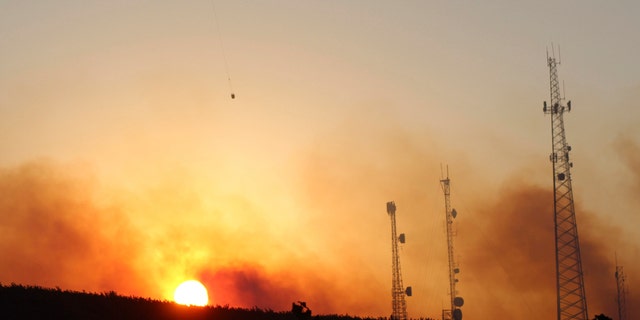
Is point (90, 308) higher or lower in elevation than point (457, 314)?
lower

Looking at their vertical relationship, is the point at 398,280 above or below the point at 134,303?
above

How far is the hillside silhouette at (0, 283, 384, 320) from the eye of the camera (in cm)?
6762

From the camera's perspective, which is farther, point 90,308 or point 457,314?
point 457,314

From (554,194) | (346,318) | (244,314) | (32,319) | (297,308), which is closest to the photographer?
(297,308)

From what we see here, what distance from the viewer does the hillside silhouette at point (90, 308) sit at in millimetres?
67625

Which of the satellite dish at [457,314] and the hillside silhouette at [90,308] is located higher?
the satellite dish at [457,314]

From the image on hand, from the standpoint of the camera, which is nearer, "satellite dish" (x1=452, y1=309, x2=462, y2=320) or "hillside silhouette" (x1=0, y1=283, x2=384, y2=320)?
"hillside silhouette" (x1=0, y1=283, x2=384, y2=320)

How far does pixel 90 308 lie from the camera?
2854 inches

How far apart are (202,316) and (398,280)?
343 ft

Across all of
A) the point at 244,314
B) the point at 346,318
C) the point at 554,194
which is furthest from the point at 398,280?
the point at 244,314

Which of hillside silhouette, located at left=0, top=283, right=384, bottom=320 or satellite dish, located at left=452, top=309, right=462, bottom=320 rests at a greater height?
satellite dish, located at left=452, top=309, right=462, bottom=320

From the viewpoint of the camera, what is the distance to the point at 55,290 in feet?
240

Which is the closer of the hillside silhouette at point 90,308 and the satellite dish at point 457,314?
the hillside silhouette at point 90,308

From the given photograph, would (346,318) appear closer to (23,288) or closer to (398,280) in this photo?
(23,288)
